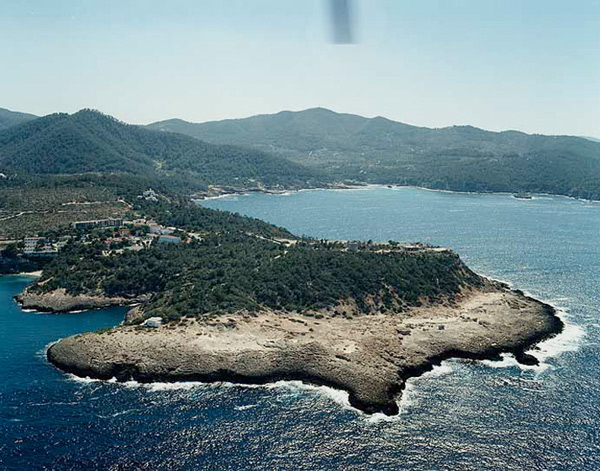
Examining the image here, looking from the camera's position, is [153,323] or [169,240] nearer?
[153,323]

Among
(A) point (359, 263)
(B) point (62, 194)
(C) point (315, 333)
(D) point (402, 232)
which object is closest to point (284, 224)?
(D) point (402, 232)

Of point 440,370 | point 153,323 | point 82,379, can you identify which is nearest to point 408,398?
point 440,370

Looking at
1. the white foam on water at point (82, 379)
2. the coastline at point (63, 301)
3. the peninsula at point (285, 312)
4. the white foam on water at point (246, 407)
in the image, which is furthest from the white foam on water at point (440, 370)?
the coastline at point (63, 301)

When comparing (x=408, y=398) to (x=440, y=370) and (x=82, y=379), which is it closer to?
(x=440, y=370)

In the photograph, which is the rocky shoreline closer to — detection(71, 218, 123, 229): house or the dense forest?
the dense forest

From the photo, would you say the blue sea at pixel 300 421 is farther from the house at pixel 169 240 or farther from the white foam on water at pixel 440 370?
the house at pixel 169 240

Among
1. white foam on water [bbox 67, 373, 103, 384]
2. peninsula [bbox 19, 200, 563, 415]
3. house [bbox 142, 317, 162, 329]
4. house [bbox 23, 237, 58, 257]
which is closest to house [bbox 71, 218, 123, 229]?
house [bbox 23, 237, 58, 257]
